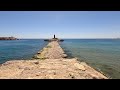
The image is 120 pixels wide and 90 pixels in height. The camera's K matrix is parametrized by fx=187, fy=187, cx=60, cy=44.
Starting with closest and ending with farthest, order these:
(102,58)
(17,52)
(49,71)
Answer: (49,71) → (102,58) → (17,52)

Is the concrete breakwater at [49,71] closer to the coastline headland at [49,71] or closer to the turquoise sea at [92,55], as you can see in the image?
the coastline headland at [49,71]

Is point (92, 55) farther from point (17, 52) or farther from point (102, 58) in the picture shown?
point (17, 52)

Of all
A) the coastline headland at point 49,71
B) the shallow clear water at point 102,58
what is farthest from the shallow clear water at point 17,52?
the coastline headland at point 49,71

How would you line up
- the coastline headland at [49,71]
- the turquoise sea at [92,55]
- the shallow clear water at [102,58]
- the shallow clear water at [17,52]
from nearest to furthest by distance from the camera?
1. the coastline headland at [49,71]
2. the shallow clear water at [102,58]
3. the turquoise sea at [92,55]
4. the shallow clear water at [17,52]

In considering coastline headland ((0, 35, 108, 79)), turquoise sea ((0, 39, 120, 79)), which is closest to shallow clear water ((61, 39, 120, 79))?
turquoise sea ((0, 39, 120, 79))

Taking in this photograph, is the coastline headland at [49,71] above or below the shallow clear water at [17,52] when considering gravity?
above

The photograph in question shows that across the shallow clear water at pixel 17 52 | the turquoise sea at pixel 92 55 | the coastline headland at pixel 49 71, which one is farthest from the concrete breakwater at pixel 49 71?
the shallow clear water at pixel 17 52

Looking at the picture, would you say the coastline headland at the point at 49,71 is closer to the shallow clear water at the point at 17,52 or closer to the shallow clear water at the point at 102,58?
the shallow clear water at the point at 102,58

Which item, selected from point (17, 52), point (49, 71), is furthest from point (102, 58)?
point (17, 52)

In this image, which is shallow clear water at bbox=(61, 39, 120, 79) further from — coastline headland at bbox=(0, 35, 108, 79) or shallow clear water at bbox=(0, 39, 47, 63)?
shallow clear water at bbox=(0, 39, 47, 63)

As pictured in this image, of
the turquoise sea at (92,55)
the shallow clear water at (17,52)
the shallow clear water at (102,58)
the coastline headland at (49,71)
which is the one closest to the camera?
the coastline headland at (49,71)

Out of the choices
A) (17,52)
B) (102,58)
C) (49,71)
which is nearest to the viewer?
(49,71)

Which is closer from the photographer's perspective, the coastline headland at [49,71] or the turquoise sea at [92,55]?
the coastline headland at [49,71]
